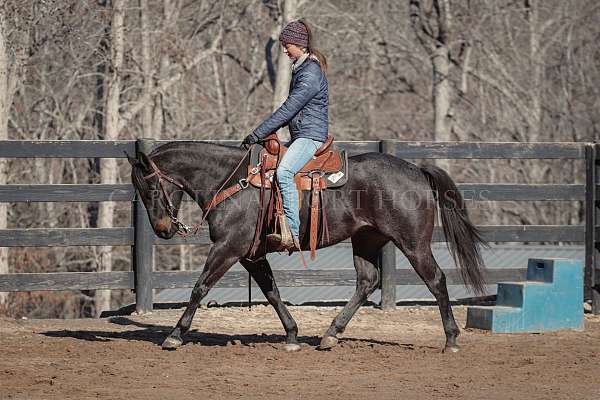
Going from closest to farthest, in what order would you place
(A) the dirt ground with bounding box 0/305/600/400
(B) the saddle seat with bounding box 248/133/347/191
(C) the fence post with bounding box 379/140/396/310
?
1. (A) the dirt ground with bounding box 0/305/600/400
2. (B) the saddle seat with bounding box 248/133/347/191
3. (C) the fence post with bounding box 379/140/396/310

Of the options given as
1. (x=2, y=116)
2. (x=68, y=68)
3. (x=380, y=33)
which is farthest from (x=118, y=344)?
(x=380, y=33)

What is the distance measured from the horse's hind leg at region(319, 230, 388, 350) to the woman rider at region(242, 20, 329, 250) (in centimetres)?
81

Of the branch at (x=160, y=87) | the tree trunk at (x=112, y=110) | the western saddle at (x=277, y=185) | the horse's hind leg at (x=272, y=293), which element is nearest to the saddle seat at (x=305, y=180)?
the western saddle at (x=277, y=185)

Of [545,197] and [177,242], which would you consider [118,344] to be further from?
[545,197]

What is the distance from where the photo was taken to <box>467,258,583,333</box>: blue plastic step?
9648mm

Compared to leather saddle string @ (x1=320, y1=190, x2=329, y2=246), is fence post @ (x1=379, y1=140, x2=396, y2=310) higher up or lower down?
lower down

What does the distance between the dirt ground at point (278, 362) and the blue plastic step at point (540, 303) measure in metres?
0.17

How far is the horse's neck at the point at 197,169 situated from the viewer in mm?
8266

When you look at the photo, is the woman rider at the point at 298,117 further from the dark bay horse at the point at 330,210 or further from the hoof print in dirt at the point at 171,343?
the hoof print in dirt at the point at 171,343

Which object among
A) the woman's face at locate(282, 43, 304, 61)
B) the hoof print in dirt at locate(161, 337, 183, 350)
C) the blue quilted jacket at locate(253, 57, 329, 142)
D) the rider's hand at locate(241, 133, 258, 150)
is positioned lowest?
the hoof print in dirt at locate(161, 337, 183, 350)

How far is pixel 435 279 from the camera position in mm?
8414

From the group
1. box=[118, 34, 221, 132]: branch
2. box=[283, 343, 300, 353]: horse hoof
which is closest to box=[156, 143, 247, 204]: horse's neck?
box=[283, 343, 300, 353]: horse hoof

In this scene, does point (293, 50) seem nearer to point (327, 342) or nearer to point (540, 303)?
point (327, 342)

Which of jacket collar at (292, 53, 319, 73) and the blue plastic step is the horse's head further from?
the blue plastic step
